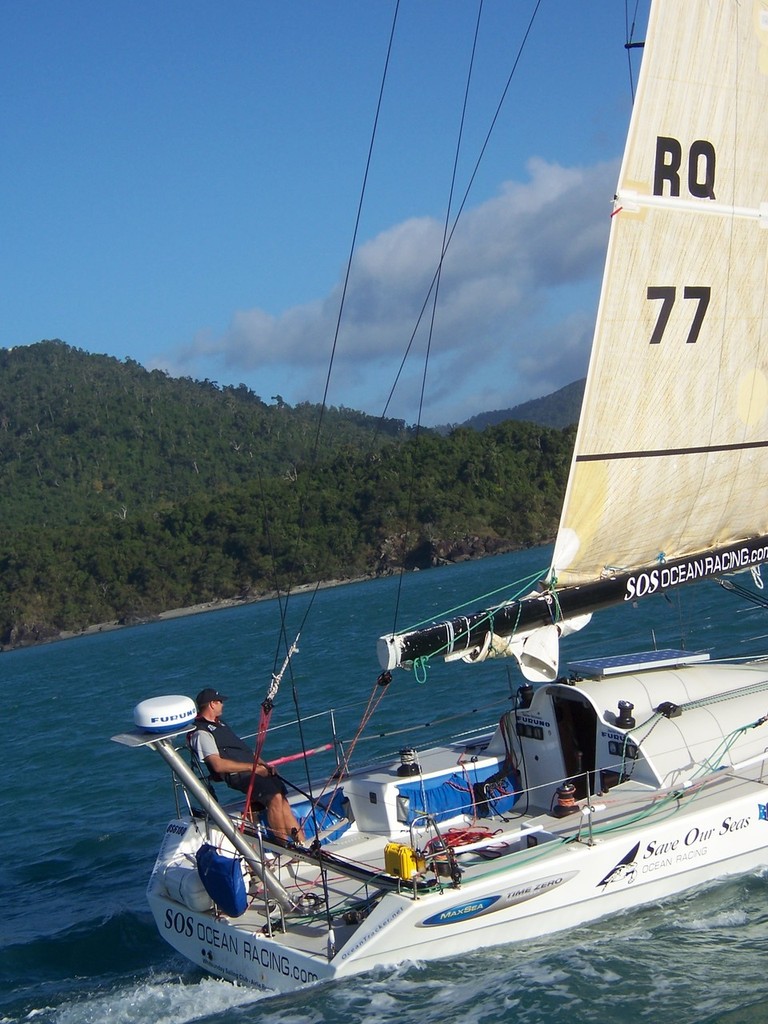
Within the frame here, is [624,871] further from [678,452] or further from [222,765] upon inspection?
[678,452]

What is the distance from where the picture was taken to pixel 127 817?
12.5 metres

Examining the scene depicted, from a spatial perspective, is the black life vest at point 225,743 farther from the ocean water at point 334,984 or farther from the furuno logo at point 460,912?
the furuno logo at point 460,912

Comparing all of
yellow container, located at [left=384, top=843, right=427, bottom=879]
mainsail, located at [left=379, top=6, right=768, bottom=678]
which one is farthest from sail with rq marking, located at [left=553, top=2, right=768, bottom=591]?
yellow container, located at [left=384, top=843, right=427, bottom=879]

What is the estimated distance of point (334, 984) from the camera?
6820 millimetres

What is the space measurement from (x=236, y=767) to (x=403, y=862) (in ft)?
4.77

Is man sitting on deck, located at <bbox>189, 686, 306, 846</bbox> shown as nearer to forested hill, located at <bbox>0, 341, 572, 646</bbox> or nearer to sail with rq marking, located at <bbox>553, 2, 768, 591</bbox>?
sail with rq marking, located at <bbox>553, 2, 768, 591</bbox>

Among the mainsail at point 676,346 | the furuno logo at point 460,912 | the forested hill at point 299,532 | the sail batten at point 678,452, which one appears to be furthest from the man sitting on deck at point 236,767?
the forested hill at point 299,532

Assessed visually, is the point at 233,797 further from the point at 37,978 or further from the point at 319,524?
the point at 319,524

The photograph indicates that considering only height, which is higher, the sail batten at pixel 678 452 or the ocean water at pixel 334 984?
the sail batten at pixel 678 452

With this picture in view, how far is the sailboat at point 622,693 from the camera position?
7301mm

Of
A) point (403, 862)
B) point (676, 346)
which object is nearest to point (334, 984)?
point (403, 862)

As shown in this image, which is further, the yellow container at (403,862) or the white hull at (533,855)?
the yellow container at (403,862)

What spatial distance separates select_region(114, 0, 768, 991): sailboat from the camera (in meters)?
7.30

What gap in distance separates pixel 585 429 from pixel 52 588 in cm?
7570
